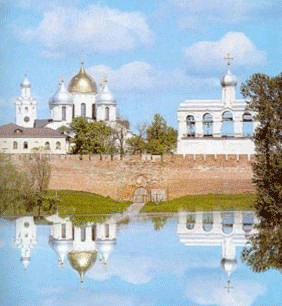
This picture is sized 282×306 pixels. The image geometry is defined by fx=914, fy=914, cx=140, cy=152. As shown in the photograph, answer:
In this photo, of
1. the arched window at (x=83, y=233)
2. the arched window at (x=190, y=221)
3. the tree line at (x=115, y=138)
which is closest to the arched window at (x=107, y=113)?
the tree line at (x=115, y=138)

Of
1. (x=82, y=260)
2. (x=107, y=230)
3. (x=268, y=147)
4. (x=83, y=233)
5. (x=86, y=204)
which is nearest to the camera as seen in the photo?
(x=82, y=260)

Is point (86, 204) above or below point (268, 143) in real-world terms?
below

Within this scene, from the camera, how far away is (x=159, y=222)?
22.8 m

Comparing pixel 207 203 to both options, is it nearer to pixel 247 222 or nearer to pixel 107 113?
pixel 247 222

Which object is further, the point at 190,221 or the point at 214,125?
the point at 214,125

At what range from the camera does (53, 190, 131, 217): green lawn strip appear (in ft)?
91.7

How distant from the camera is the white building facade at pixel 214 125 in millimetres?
37031

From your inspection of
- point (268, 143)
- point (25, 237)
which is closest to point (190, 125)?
point (268, 143)

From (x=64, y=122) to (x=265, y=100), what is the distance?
29947mm

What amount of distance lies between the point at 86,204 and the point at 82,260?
1615cm

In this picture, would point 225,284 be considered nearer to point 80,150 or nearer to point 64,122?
point 80,150

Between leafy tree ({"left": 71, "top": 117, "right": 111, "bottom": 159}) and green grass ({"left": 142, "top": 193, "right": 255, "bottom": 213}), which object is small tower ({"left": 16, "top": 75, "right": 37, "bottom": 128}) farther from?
green grass ({"left": 142, "top": 193, "right": 255, "bottom": 213})

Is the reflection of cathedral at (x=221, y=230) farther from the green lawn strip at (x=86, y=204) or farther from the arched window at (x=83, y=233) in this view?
the green lawn strip at (x=86, y=204)

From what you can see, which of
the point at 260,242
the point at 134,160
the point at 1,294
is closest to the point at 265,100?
the point at 260,242
